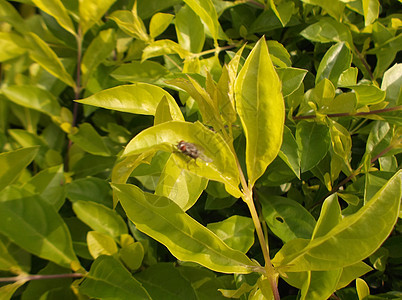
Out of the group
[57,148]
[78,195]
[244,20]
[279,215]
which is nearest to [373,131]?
[279,215]

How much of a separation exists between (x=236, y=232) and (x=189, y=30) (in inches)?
25.4

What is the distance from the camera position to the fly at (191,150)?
601 mm

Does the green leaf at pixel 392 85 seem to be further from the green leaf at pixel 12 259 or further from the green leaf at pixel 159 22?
the green leaf at pixel 12 259

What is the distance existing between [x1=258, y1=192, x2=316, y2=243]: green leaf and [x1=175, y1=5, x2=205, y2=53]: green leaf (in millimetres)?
523

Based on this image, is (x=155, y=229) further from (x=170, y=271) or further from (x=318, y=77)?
(x=318, y=77)

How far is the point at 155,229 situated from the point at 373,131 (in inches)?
28.0

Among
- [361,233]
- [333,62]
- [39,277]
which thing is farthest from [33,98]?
[361,233]

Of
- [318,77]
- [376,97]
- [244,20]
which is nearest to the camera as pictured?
[376,97]

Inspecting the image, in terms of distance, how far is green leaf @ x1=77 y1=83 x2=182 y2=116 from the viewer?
2.50 ft

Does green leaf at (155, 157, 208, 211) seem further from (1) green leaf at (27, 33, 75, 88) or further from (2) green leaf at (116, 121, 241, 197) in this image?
(1) green leaf at (27, 33, 75, 88)

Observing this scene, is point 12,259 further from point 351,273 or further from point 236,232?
point 351,273

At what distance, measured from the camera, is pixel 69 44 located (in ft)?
4.30

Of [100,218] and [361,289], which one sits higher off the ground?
[100,218]

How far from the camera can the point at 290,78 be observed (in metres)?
0.91
